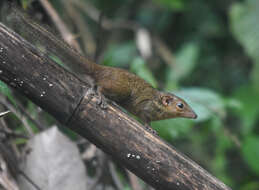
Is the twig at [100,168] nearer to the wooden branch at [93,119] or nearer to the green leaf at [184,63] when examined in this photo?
the wooden branch at [93,119]

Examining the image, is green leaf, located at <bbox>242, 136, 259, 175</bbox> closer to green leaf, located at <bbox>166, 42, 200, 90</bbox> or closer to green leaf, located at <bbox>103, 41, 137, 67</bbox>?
green leaf, located at <bbox>166, 42, 200, 90</bbox>

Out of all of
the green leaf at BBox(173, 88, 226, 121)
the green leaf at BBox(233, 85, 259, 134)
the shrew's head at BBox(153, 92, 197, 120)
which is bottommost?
the shrew's head at BBox(153, 92, 197, 120)

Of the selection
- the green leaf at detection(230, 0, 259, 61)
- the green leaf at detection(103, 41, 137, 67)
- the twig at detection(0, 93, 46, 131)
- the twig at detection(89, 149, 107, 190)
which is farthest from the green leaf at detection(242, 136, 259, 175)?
the twig at detection(0, 93, 46, 131)

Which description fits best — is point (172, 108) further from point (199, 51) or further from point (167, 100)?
point (199, 51)

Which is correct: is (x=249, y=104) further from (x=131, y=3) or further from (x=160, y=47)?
(x=131, y=3)

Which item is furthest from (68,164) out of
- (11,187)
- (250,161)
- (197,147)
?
(197,147)

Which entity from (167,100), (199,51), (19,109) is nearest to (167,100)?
(167,100)

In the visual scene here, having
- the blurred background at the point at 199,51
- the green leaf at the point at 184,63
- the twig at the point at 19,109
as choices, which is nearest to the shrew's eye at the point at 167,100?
the blurred background at the point at 199,51
